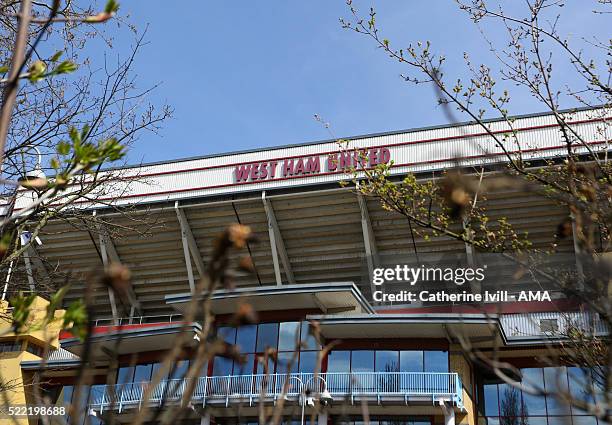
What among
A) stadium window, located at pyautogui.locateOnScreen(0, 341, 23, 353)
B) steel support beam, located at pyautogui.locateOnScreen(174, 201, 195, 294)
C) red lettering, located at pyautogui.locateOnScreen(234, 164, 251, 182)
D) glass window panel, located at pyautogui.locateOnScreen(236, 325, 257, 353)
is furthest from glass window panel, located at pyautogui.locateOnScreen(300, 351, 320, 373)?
stadium window, located at pyautogui.locateOnScreen(0, 341, 23, 353)

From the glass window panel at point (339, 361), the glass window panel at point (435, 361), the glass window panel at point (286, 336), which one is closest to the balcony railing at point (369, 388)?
the glass window panel at point (339, 361)

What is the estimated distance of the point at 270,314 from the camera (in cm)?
2794

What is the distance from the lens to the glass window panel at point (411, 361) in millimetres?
25797

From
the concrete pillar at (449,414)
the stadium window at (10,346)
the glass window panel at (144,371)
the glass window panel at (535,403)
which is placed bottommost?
the concrete pillar at (449,414)

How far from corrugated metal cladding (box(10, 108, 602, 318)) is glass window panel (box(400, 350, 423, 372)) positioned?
6.15m

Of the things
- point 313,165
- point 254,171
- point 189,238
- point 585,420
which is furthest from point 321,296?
point 585,420

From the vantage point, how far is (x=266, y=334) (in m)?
27.5

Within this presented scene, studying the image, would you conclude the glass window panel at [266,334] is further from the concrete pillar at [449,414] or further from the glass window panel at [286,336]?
the concrete pillar at [449,414]

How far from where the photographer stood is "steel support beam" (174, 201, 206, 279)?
3400 centimetres

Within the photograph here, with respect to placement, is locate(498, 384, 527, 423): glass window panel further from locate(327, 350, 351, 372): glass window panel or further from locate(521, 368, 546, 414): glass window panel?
locate(327, 350, 351, 372): glass window panel

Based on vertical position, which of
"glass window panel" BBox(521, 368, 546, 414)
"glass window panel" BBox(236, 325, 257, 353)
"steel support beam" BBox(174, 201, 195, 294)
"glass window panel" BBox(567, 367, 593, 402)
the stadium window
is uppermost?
"steel support beam" BBox(174, 201, 195, 294)

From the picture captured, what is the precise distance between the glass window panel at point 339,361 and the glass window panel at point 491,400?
5.74m

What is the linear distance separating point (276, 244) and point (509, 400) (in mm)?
12897

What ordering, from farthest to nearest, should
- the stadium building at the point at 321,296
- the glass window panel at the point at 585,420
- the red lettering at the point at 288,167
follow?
the red lettering at the point at 288,167 < the stadium building at the point at 321,296 < the glass window panel at the point at 585,420
